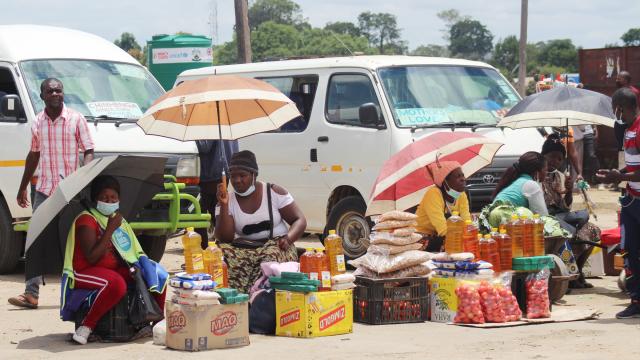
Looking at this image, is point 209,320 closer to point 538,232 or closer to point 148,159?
point 148,159

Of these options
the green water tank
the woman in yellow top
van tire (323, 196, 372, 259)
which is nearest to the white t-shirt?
the woman in yellow top

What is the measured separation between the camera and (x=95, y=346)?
28.0 feet

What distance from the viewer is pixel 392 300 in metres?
9.28

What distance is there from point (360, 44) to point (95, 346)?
58.5 metres

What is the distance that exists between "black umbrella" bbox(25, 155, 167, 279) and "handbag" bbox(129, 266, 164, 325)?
63cm

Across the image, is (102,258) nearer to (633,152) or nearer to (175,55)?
(633,152)

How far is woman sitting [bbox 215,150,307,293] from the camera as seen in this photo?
944 centimetres

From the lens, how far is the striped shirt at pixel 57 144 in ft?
34.5

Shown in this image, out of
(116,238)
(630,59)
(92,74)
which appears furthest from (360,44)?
(116,238)

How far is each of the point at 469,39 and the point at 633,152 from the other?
4245 inches

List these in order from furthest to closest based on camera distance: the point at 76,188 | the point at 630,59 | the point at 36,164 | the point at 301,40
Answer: the point at 301,40 < the point at 630,59 < the point at 36,164 < the point at 76,188

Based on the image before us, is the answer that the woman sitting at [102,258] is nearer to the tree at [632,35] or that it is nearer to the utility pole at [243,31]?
the utility pole at [243,31]

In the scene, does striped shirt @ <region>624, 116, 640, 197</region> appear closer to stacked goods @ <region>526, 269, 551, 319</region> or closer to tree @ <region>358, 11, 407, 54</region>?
stacked goods @ <region>526, 269, 551, 319</region>

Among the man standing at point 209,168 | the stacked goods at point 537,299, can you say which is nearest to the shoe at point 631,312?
the stacked goods at point 537,299
